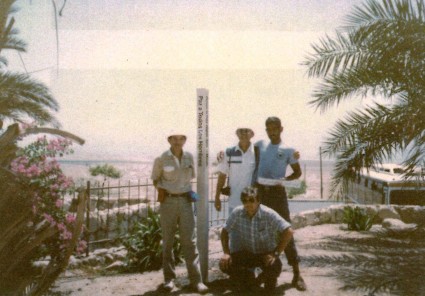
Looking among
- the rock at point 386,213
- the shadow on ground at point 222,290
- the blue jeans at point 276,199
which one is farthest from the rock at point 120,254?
the rock at point 386,213

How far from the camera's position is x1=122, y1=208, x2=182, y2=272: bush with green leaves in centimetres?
679

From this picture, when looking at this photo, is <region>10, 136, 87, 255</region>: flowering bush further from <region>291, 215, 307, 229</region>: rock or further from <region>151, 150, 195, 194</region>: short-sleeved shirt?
<region>291, 215, 307, 229</region>: rock

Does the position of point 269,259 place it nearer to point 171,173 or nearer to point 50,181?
point 171,173

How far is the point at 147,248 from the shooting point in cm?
684

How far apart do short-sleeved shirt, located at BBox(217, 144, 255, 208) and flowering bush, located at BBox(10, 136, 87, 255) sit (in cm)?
262

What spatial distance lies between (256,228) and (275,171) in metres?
0.69

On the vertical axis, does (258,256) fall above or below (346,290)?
above

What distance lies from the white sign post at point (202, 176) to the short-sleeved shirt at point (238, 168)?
25 cm

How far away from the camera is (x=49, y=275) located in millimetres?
1289

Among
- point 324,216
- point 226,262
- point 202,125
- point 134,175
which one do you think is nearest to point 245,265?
point 226,262

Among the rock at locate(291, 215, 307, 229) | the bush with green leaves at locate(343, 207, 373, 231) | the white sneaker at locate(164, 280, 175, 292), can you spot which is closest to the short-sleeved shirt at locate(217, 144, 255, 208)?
the white sneaker at locate(164, 280, 175, 292)

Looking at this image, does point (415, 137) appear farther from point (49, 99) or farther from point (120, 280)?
point (49, 99)

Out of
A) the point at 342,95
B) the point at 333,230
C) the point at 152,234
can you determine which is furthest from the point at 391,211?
the point at 152,234

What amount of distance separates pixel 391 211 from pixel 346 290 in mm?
7307
